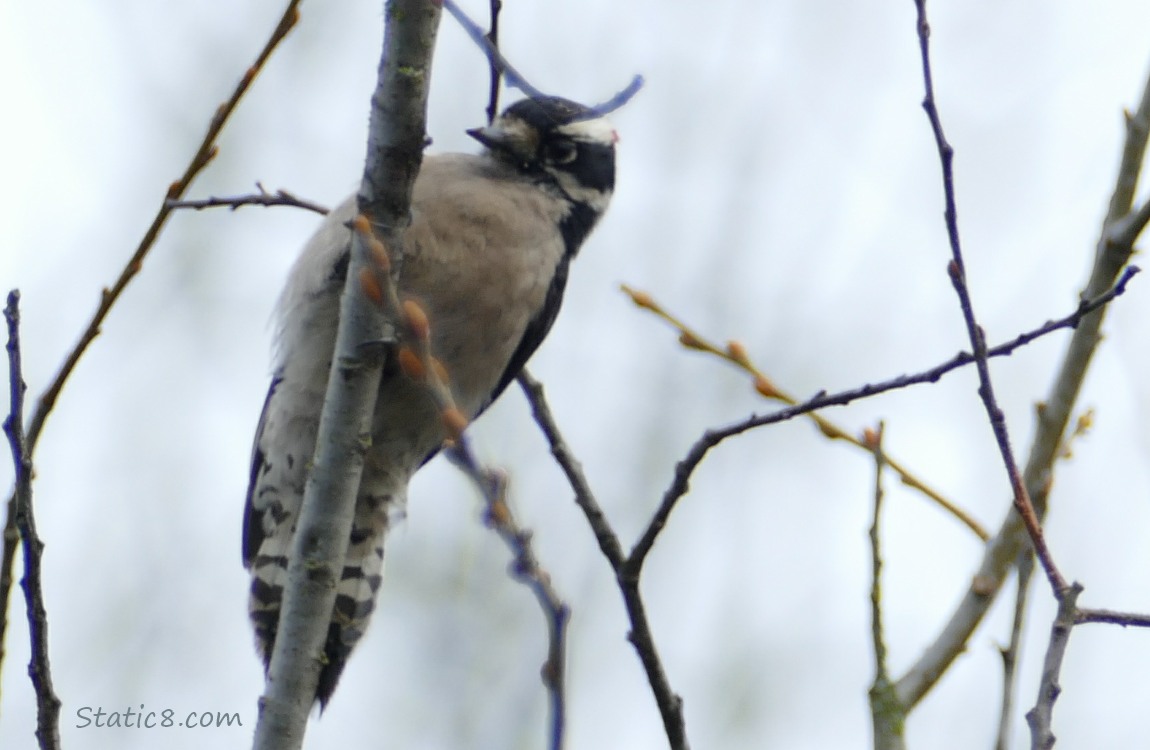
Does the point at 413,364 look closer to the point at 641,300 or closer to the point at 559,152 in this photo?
the point at 641,300

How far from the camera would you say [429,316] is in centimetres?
486

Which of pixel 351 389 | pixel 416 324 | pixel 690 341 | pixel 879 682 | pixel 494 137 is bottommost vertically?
pixel 879 682

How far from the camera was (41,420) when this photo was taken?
3.01m

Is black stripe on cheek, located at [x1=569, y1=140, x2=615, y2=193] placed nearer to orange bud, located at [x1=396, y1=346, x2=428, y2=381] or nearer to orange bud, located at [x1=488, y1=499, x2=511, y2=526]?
orange bud, located at [x1=396, y1=346, x2=428, y2=381]

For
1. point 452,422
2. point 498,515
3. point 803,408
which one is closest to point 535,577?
point 498,515

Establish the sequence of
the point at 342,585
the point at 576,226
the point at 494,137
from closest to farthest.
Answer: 1. the point at 342,585
2. the point at 494,137
3. the point at 576,226

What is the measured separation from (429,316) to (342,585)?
1.18 metres

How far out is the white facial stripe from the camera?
5.66 metres

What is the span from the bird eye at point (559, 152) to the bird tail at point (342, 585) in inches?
66.8

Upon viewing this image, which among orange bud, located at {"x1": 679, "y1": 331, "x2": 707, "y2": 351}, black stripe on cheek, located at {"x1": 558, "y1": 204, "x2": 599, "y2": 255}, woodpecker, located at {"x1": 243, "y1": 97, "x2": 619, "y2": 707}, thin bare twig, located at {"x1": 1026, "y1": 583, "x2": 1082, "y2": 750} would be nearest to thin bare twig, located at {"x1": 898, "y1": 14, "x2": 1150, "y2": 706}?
thin bare twig, located at {"x1": 1026, "y1": 583, "x2": 1082, "y2": 750}

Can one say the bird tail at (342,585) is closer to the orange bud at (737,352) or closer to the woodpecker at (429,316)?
the woodpecker at (429,316)

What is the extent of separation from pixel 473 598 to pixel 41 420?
252 centimetres

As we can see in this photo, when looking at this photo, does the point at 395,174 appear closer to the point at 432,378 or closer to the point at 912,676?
the point at 432,378

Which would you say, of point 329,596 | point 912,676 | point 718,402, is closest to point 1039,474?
point 912,676
